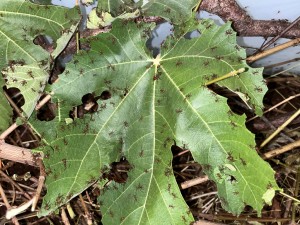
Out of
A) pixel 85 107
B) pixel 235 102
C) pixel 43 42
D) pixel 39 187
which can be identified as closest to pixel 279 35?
pixel 235 102

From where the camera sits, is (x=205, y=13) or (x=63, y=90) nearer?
(x=63, y=90)

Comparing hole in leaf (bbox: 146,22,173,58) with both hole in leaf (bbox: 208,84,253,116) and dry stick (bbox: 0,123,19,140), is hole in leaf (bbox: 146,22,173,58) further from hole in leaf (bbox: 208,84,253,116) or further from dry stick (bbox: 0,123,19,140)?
Answer: dry stick (bbox: 0,123,19,140)

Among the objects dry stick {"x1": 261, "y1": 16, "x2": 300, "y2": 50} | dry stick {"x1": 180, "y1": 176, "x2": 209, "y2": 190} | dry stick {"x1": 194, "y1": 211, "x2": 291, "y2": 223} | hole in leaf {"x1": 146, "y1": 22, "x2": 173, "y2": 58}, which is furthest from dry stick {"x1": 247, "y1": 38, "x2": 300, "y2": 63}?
dry stick {"x1": 194, "y1": 211, "x2": 291, "y2": 223}

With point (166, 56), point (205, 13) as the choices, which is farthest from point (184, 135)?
point (205, 13)

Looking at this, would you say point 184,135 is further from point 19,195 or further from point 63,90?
point 19,195

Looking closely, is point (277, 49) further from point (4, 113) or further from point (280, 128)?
point (4, 113)

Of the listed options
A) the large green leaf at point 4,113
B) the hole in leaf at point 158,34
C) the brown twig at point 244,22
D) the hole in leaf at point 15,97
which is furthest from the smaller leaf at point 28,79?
the brown twig at point 244,22

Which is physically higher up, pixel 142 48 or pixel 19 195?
pixel 142 48
